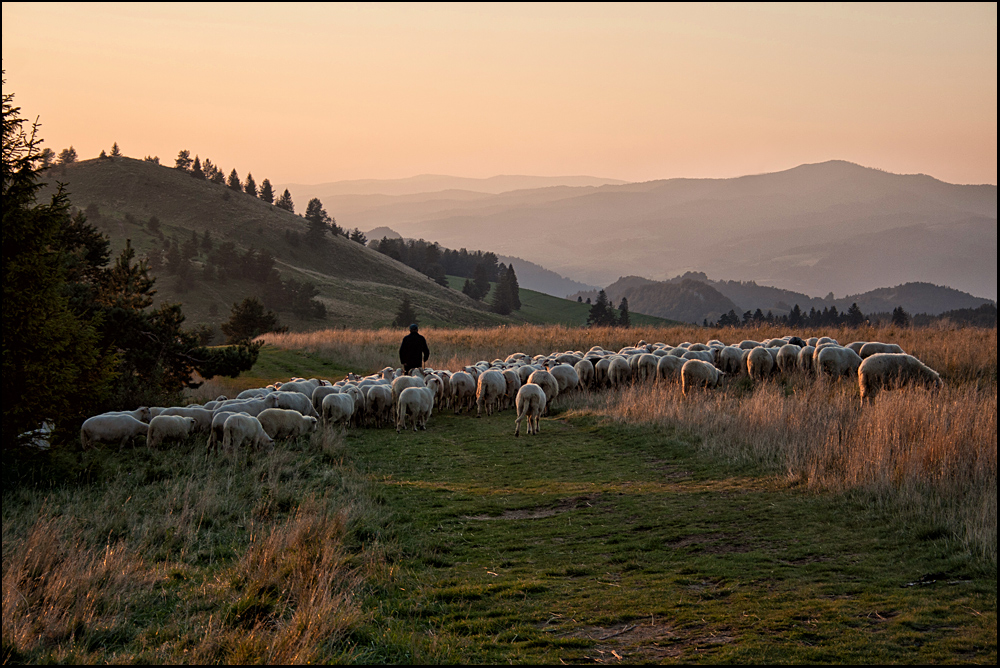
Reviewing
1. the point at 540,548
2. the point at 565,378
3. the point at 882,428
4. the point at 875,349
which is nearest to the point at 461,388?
the point at 565,378

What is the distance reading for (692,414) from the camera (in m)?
16.8

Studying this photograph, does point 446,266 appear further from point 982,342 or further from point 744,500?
point 744,500

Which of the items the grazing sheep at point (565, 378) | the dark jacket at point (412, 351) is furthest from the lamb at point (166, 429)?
the grazing sheep at point (565, 378)

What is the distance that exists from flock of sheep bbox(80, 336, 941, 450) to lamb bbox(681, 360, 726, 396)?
30 mm

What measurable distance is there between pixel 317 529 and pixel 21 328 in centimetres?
724

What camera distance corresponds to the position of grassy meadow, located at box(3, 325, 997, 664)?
19.4ft

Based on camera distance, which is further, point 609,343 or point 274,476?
point 609,343

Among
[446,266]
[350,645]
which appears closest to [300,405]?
[350,645]

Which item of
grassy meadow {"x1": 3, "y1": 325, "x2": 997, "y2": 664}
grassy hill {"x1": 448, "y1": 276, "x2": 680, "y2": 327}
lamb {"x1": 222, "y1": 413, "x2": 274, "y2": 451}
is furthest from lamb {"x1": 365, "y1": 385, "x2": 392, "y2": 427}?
grassy hill {"x1": 448, "y1": 276, "x2": 680, "y2": 327}

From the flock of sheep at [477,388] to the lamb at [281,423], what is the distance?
0.08ft

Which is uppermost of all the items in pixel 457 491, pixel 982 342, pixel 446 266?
pixel 446 266

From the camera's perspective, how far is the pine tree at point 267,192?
14825 cm

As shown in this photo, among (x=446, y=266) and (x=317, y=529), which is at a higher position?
(x=446, y=266)

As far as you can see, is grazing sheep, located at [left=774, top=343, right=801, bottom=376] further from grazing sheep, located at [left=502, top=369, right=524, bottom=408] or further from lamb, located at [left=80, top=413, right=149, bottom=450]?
lamb, located at [left=80, top=413, right=149, bottom=450]
